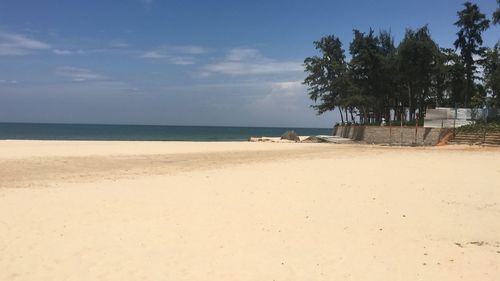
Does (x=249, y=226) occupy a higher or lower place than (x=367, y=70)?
lower

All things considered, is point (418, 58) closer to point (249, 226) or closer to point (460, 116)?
point (460, 116)

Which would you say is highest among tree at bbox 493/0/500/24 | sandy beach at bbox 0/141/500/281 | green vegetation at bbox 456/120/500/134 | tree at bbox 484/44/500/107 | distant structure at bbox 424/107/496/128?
tree at bbox 493/0/500/24

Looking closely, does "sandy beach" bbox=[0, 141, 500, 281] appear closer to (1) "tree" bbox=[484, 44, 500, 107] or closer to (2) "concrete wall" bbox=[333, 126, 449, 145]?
(2) "concrete wall" bbox=[333, 126, 449, 145]

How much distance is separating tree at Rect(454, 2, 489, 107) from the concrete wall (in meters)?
9.78

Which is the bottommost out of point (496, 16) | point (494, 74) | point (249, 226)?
point (249, 226)

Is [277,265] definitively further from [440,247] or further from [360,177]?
[360,177]

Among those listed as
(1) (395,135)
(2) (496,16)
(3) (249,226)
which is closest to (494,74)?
(2) (496,16)

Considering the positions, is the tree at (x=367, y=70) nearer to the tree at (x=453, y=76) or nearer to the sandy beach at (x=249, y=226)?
the tree at (x=453, y=76)

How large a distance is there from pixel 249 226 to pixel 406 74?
36.8 meters

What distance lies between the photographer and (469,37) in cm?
4509

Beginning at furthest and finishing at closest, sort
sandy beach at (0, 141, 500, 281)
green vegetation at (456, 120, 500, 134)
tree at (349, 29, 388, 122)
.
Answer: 1. tree at (349, 29, 388, 122)
2. green vegetation at (456, 120, 500, 134)
3. sandy beach at (0, 141, 500, 281)

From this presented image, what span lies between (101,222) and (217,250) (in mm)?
3017

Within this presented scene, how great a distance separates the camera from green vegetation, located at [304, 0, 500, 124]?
41719mm

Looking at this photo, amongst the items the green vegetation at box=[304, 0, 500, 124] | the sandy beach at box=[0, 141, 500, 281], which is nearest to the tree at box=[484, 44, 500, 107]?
the green vegetation at box=[304, 0, 500, 124]
